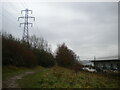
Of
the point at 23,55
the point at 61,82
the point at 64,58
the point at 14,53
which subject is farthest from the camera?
the point at 64,58

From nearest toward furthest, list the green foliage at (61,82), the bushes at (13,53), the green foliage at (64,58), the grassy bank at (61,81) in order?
the green foliage at (61,82) → the grassy bank at (61,81) → the bushes at (13,53) → the green foliage at (64,58)

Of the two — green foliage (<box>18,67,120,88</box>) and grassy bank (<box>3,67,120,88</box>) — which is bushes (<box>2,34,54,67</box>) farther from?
green foliage (<box>18,67,120,88</box>)

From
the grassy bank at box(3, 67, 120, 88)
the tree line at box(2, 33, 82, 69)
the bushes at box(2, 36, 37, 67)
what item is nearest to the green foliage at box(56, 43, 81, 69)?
the tree line at box(2, 33, 82, 69)

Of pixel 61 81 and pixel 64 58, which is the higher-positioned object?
pixel 61 81

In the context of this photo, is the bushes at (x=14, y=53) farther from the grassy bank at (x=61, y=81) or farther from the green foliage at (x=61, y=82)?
the green foliage at (x=61, y=82)

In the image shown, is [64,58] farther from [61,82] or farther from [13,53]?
[61,82]

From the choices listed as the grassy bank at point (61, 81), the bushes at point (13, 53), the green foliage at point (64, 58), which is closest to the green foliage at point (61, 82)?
the grassy bank at point (61, 81)

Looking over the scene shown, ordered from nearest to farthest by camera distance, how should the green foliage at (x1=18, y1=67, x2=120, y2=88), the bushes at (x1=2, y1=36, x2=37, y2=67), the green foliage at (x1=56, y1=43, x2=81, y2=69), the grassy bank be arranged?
the green foliage at (x1=18, y1=67, x2=120, y2=88)
the grassy bank
the bushes at (x1=2, y1=36, x2=37, y2=67)
the green foliage at (x1=56, y1=43, x2=81, y2=69)

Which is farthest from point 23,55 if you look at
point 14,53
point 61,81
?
point 61,81

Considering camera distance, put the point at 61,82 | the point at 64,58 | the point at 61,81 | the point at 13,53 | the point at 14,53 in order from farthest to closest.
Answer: the point at 64,58 → the point at 14,53 → the point at 13,53 → the point at 61,81 → the point at 61,82

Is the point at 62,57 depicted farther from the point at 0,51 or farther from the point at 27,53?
the point at 0,51

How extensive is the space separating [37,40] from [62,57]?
1518 centimetres

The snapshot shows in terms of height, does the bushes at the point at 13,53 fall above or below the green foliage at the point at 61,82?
above

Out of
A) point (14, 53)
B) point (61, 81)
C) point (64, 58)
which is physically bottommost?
point (64, 58)
